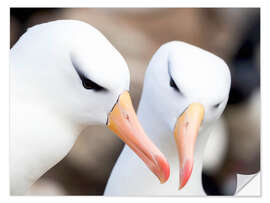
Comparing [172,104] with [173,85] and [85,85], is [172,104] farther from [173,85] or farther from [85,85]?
[85,85]

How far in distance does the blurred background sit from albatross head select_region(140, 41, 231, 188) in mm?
67

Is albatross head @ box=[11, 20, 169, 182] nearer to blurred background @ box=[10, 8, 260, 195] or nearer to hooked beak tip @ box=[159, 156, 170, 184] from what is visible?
hooked beak tip @ box=[159, 156, 170, 184]

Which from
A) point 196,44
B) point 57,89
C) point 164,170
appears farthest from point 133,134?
point 196,44

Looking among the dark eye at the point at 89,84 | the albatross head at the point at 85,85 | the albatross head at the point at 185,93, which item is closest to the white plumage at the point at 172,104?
the albatross head at the point at 185,93

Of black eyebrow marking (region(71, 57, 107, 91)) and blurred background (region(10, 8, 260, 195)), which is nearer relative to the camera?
black eyebrow marking (region(71, 57, 107, 91))

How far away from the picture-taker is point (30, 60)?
178cm

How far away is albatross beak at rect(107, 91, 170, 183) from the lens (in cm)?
177

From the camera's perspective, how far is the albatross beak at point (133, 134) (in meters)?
1.77

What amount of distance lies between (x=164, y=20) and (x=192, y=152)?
54 centimetres

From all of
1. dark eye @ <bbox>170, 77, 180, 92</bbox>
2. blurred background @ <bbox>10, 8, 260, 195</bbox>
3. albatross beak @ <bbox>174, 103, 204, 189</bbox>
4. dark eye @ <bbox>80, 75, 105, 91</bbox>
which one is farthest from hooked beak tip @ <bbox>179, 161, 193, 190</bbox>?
dark eye @ <bbox>80, 75, 105, 91</bbox>

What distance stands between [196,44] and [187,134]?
0.39 metres

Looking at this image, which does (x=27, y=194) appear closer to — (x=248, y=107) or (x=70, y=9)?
(x=70, y=9)

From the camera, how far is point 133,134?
178 centimetres

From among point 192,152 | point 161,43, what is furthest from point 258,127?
point 161,43
